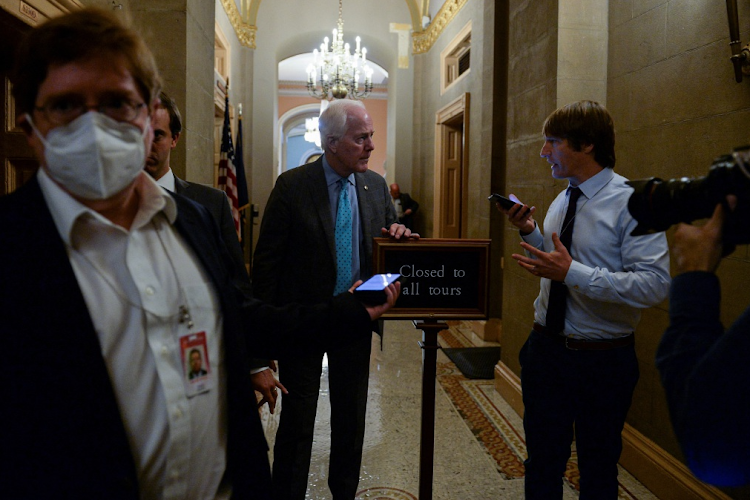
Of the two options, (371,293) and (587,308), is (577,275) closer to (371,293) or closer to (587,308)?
(587,308)

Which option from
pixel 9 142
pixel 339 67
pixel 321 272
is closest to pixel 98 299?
pixel 321 272

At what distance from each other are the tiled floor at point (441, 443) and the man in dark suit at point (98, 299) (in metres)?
1.76

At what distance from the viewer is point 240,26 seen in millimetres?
8250

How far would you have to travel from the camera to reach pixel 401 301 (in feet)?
5.72

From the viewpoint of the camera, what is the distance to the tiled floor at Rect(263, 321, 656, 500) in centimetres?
250

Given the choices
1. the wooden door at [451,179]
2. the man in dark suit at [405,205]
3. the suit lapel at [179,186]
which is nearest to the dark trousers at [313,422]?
the suit lapel at [179,186]

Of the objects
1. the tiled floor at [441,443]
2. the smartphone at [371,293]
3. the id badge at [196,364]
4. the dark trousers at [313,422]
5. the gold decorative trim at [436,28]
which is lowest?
the tiled floor at [441,443]

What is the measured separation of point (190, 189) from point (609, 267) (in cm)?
144

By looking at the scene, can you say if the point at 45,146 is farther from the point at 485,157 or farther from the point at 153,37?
the point at 485,157

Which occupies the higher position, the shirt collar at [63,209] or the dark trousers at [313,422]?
the shirt collar at [63,209]

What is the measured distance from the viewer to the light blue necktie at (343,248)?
84.0 inches

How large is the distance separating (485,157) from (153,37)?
311cm

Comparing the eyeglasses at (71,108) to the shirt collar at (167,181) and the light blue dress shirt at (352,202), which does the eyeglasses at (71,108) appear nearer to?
the shirt collar at (167,181)

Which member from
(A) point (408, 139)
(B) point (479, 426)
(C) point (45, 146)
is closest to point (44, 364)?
(C) point (45, 146)
